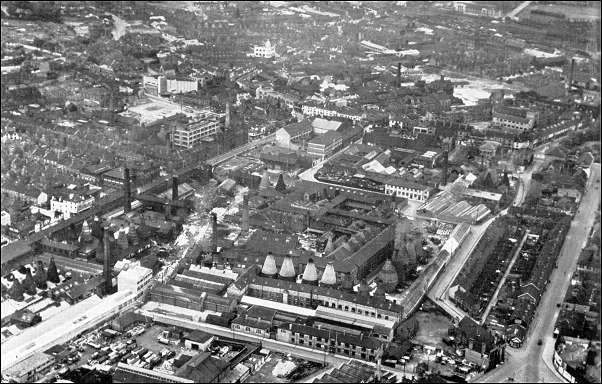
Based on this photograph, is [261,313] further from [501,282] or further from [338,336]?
[501,282]

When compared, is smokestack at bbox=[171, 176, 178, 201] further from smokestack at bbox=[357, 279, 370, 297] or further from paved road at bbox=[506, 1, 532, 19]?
paved road at bbox=[506, 1, 532, 19]

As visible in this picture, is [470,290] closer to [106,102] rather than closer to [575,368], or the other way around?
[575,368]

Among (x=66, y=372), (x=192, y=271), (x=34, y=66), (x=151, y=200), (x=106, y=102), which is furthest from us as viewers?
(x=34, y=66)

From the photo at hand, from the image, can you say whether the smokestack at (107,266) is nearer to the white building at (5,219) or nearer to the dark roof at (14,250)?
the dark roof at (14,250)

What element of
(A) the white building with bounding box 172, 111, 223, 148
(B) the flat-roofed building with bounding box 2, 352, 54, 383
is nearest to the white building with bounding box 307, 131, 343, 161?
(A) the white building with bounding box 172, 111, 223, 148

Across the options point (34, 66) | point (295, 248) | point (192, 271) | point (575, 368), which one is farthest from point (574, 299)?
point (34, 66)

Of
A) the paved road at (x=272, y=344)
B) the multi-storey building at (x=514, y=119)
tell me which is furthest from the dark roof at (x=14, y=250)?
the multi-storey building at (x=514, y=119)
